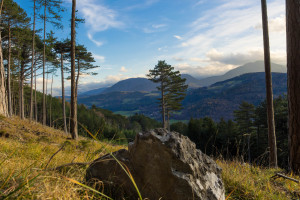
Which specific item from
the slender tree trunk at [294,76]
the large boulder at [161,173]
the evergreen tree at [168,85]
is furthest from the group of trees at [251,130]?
the large boulder at [161,173]

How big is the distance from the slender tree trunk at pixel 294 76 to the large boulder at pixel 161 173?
359 centimetres

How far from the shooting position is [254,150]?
33344 mm

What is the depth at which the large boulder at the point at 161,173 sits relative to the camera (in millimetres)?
1809

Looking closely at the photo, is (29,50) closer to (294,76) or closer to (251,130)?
(294,76)

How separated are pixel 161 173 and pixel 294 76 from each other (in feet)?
14.7

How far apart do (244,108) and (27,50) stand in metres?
37.8

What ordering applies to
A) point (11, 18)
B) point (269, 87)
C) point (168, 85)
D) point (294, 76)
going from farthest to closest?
point (168, 85) < point (11, 18) < point (269, 87) < point (294, 76)

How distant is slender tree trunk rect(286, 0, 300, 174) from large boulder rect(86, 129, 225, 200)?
3.59 metres

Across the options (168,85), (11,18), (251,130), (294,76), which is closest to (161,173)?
(294,76)

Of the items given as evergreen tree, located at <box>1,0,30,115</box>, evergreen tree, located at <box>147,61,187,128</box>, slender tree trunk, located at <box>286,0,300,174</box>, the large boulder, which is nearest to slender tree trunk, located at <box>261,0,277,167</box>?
slender tree trunk, located at <box>286,0,300,174</box>

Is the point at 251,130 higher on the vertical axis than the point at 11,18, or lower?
lower

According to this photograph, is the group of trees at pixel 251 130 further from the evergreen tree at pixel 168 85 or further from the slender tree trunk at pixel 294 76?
the slender tree trunk at pixel 294 76

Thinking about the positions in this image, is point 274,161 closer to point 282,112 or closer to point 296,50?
point 296,50

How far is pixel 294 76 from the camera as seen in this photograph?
14.6ft
